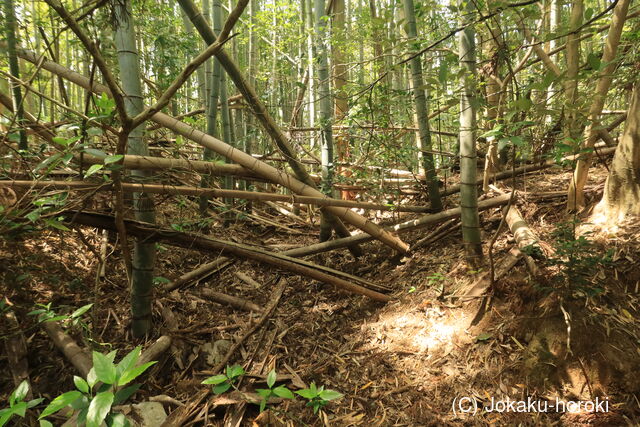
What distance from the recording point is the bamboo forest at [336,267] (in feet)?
5.22

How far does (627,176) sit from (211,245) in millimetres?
2610

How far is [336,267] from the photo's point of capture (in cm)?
329

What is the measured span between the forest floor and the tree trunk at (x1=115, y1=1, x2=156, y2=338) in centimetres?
22

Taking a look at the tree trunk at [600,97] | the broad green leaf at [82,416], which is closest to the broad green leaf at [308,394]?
the broad green leaf at [82,416]

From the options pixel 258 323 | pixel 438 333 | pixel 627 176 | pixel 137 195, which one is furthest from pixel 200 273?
pixel 627 176

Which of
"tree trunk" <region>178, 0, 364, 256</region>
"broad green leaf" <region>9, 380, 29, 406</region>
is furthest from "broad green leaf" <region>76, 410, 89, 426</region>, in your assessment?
"tree trunk" <region>178, 0, 364, 256</region>

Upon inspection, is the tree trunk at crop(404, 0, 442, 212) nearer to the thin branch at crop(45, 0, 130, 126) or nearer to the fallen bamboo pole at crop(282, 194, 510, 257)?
the fallen bamboo pole at crop(282, 194, 510, 257)

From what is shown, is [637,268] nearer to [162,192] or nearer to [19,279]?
[162,192]

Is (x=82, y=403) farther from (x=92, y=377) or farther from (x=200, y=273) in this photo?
(x=200, y=273)

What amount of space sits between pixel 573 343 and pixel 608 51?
173 centimetres

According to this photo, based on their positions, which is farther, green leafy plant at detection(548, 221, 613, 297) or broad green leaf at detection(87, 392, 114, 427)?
green leafy plant at detection(548, 221, 613, 297)

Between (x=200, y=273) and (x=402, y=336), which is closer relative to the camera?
(x=402, y=336)

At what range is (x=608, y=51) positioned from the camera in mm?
2135

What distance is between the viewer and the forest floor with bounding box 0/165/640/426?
5.62ft
